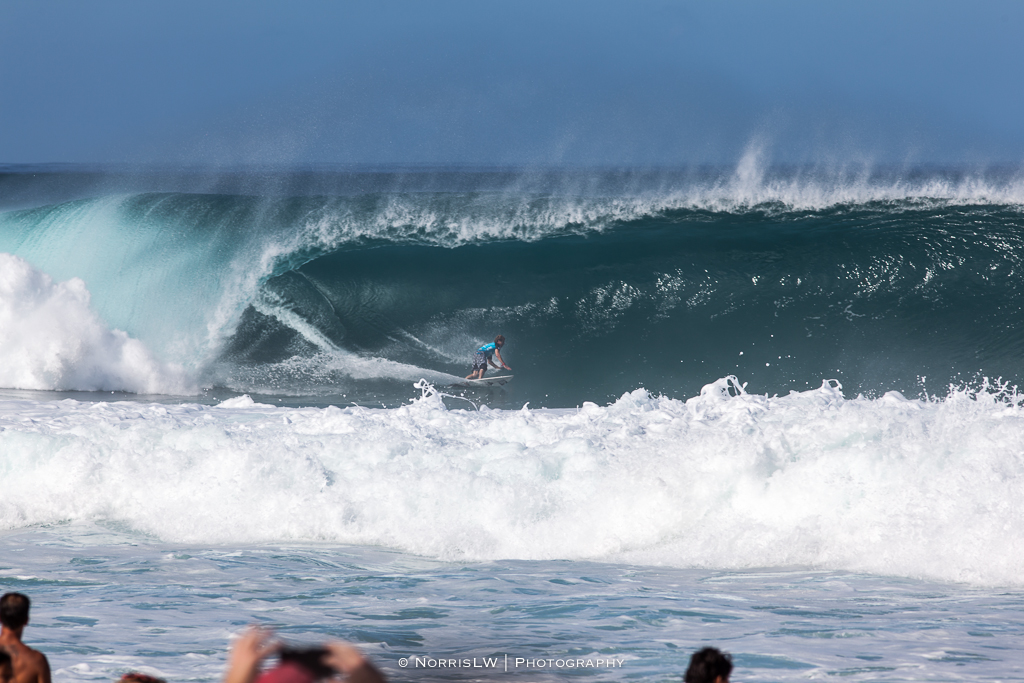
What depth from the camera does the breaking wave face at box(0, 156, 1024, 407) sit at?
47.9 feet

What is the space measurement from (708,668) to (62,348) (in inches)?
571

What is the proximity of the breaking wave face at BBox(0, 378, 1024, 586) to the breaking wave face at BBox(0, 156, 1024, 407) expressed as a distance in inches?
214

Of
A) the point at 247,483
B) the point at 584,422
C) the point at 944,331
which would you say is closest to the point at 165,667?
the point at 247,483

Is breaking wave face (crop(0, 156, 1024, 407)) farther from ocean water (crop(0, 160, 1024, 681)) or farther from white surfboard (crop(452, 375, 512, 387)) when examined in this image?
white surfboard (crop(452, 375, 512, 387))

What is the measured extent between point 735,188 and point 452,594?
1426cm

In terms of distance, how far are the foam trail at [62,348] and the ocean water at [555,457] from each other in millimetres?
51

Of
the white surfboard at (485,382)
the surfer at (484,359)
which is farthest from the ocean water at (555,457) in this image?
the surfer at (484,359)

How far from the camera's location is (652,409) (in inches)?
351

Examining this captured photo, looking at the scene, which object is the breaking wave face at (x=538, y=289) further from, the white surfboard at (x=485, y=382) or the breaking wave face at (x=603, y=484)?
the breaking wave face at (x=603, y=484)

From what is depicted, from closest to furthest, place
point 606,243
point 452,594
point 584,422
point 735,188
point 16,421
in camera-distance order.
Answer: point 452,594 → point 584,422 → point 16,421 → point 606,243 → point 735,188

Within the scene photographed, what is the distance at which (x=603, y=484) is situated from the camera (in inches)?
294

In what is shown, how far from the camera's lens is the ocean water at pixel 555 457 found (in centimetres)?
547

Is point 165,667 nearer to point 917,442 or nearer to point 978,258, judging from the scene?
point 917,442

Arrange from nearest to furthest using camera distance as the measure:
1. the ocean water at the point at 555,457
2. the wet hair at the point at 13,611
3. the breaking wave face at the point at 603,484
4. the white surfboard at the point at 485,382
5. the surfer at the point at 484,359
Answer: the wet hair at the point at 13,611, the ocean water at the point at 555,457, the breaking wave face at the point at 603,484, the white surfboard at the point at 485,382, the surfer at the point at 484,359
